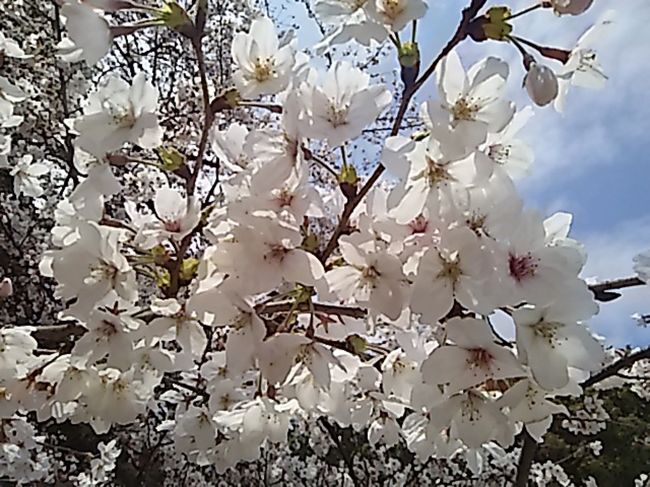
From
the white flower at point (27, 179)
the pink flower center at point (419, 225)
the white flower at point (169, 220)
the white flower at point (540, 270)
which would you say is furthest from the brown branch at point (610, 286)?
the white flower at point (27, 179)

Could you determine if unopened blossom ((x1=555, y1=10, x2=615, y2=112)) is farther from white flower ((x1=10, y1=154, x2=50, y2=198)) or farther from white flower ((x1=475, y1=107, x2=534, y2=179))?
white flower ((x1=10, y1=154, x2=50, y2=198))

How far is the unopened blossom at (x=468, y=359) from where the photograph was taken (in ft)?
2.65

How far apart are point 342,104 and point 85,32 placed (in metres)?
0.34

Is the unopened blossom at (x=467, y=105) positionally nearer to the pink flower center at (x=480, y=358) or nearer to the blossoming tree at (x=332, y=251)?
the blossoming tree at (x=332, y=251)

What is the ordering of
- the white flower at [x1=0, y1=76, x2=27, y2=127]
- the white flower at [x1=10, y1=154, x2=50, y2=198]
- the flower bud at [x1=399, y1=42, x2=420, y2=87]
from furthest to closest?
the white flower at [x1=10, y1=154, x2=50, y2=198] < the white flower at [x1=0, y1=76, x2=27, y2=127] < the flower bud at [x1=399, y1=42, x2=420, y2=87]

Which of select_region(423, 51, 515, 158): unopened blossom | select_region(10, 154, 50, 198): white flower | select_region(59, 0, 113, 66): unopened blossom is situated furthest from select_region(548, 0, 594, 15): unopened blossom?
select_region(10, 154, 50, 198): white flower

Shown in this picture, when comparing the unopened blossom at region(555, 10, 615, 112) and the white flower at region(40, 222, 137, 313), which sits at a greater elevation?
the unopened blossom at region(555, 10, 615, 112)

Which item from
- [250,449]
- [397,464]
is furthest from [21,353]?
[397,464]

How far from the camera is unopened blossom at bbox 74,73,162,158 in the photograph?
97 cm

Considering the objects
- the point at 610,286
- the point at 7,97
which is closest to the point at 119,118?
the point at 610,286

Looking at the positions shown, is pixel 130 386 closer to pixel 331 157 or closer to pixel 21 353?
pixel 21 353

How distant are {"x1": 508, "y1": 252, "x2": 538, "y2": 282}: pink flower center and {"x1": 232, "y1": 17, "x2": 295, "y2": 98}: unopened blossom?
0.36 m

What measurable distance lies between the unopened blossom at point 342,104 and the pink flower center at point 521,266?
0.23m

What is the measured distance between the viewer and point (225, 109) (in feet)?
3.35
